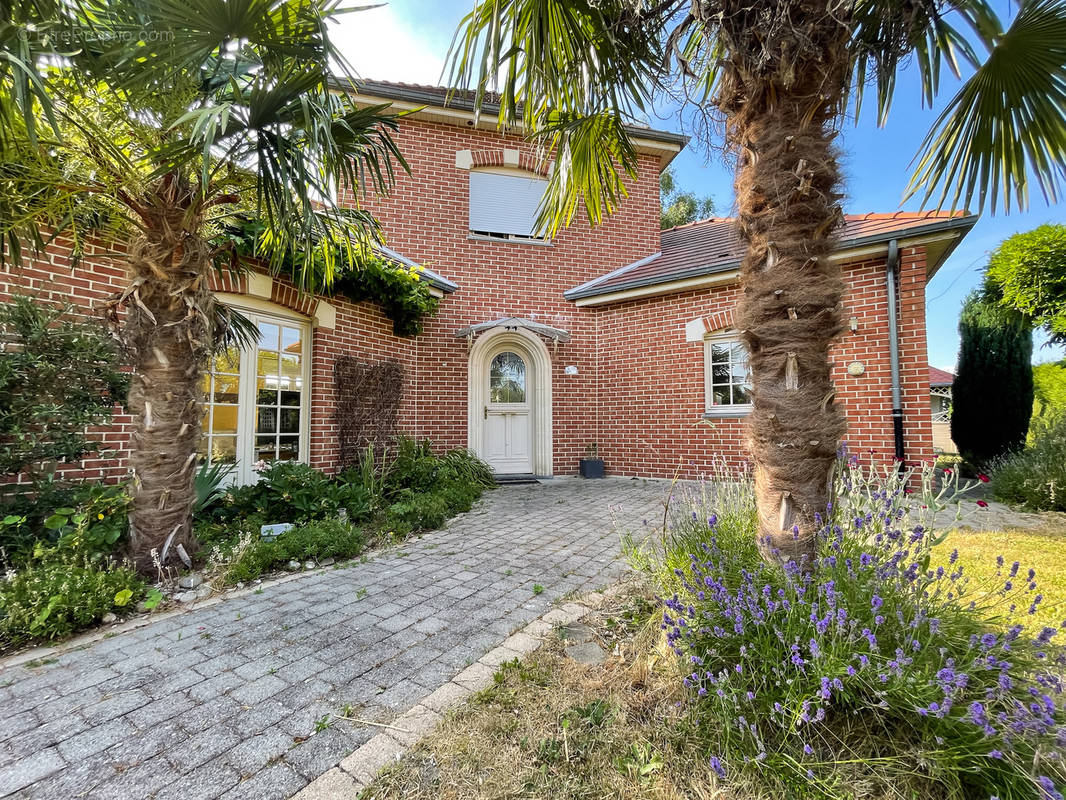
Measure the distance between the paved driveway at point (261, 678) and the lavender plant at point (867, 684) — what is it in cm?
123

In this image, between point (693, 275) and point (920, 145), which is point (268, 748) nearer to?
point (920, 145)

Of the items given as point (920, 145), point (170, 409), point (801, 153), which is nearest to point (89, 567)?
point (170, 409)

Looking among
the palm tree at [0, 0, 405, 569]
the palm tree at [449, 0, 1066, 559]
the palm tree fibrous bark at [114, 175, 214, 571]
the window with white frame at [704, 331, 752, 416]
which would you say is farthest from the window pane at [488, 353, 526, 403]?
the palm tree fibrous bark at [114, 175, 214, 571]

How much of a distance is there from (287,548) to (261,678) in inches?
65.4

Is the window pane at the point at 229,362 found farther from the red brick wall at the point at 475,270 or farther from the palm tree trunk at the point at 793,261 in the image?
the palm tree trunk at the point at 793,261

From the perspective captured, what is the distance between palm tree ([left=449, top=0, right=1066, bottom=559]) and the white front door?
15.9 ft

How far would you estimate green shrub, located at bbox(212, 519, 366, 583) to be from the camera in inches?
127

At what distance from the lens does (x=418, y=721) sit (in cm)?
172

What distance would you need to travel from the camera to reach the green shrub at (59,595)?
2330 mm

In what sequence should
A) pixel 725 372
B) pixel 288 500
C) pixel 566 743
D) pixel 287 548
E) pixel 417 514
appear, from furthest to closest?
pixel 725 372 → pixel 417 514 → pixel 288 500 → pixel 287 548 → pixel 566 743

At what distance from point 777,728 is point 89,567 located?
147 inches

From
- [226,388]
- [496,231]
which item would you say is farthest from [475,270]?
[226,388]

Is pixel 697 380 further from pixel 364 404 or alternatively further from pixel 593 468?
pixel 364 404

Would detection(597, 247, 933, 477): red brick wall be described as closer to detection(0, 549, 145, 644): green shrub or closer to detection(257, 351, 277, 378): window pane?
detection(0, 549, 145, 644): green shrub
